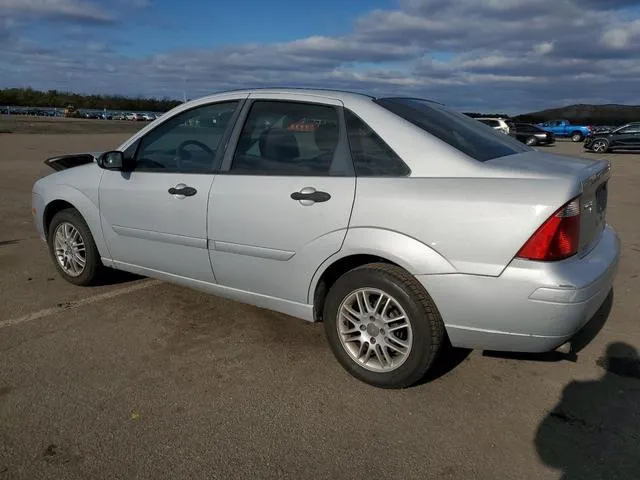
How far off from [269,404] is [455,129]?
204cm

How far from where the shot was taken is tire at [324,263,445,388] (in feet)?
10.1

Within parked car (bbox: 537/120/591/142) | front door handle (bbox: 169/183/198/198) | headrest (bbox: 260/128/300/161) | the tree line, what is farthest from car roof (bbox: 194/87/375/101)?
the tree line

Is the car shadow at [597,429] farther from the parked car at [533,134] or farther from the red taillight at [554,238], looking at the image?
the parked car at [533,134]

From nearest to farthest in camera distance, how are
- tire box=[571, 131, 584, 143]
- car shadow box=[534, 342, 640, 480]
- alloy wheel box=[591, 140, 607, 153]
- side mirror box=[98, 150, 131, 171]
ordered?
car shadow box=[534, 342, 640, 480]
side mirror box=[98, 150, 131, 171]
alloy wheel box=[591, 140, 607, 153]
tire box=[571, 131, 584, 143]

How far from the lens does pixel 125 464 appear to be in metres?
2.60

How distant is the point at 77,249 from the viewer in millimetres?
4867

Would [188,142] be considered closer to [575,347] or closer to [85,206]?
[85,206]

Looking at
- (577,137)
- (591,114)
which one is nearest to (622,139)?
(577,137)

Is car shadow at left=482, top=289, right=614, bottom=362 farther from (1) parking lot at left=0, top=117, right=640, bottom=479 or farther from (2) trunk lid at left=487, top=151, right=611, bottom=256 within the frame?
(2) trunk lid at left=487, top=151, right=611, bottom=256

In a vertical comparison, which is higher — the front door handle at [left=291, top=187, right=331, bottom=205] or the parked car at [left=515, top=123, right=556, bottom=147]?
the front door handle at [left=291, top=187, right=331, bottom=205]

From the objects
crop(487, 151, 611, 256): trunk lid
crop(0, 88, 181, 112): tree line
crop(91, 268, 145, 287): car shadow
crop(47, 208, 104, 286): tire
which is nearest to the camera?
crop(487, 151, 611, 256): trunk lid

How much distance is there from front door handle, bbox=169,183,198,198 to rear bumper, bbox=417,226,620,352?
68.4 inches

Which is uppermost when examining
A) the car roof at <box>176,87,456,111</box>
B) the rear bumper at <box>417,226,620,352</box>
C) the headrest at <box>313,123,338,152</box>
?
the car roof at <box>176,87,456,111</box>

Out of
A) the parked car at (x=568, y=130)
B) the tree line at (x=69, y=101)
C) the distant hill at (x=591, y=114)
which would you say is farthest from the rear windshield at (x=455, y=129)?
the tree line at (x=69, y=101)
